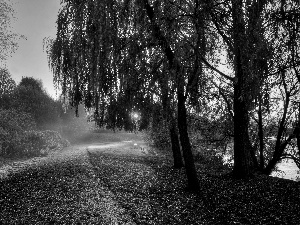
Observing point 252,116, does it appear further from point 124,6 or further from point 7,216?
point 7,216

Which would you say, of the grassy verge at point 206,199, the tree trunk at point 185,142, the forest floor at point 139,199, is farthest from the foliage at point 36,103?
the tree trunk at point 185,142

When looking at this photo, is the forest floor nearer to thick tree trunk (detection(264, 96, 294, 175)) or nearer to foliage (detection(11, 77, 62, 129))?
thick tree trunk (detection(264, 96, 294, 175))

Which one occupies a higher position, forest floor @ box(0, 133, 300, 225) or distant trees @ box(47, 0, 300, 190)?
distant trees @ box(47, 0, 300, 190)

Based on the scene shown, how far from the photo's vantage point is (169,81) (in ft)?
28.3

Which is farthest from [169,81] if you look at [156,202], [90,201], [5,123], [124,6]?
[5,123]

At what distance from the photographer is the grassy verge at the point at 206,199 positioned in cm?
734

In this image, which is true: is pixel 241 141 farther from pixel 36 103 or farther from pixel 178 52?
pixel 36 103

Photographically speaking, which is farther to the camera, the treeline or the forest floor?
the treeline

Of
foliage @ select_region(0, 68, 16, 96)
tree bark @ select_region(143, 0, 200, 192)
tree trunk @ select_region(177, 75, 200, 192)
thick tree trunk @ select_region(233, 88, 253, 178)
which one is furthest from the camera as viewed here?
foliage @ select_region(0, 68, 16, 96)

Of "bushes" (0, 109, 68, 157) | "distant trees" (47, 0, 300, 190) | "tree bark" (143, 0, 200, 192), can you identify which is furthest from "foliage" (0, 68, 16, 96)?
"tree bark" (143, 0, 200, 192)

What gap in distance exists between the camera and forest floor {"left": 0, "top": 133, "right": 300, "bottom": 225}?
23.5 feet

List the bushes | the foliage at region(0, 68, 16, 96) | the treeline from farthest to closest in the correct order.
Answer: the foliage at region(0, 68, 16, 96), the treeline, the bushes

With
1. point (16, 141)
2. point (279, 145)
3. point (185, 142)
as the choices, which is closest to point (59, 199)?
point (185, 142)

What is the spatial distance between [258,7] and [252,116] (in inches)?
334
